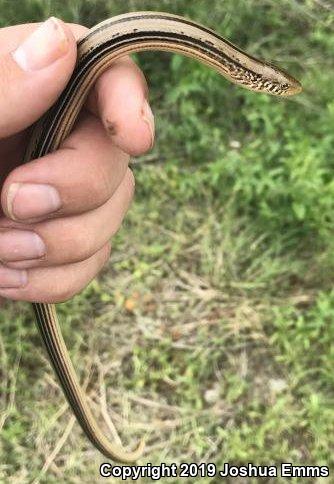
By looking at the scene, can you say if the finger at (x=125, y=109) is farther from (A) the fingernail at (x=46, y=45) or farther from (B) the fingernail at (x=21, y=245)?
(B) the fingernail at (x=21, y=245)

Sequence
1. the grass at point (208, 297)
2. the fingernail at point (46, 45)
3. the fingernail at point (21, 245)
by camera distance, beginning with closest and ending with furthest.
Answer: the fingernail at point (46, 45) → the fingernail at point (21, 245) → the grass at point (208, 297)

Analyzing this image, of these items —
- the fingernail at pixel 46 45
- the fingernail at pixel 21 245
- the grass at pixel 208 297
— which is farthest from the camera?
the grass at pixel 208 297

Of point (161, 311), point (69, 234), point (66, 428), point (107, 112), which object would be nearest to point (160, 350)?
point (161, 311)

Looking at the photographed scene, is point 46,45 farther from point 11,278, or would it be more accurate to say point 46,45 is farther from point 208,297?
point 208,297

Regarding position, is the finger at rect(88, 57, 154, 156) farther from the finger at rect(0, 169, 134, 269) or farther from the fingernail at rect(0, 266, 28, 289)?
the fingernail at rect(0, 266, 28, 289)

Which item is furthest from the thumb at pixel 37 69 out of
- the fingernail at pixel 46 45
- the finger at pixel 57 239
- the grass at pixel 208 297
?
the grass at pixel 208 297

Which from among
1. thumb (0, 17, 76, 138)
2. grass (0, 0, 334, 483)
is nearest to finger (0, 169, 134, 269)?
thumb (0, 17, 76, 138)

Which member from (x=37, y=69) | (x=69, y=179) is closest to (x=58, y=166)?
(x=69, y=179)

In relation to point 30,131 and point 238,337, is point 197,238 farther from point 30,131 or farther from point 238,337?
point 30,131
